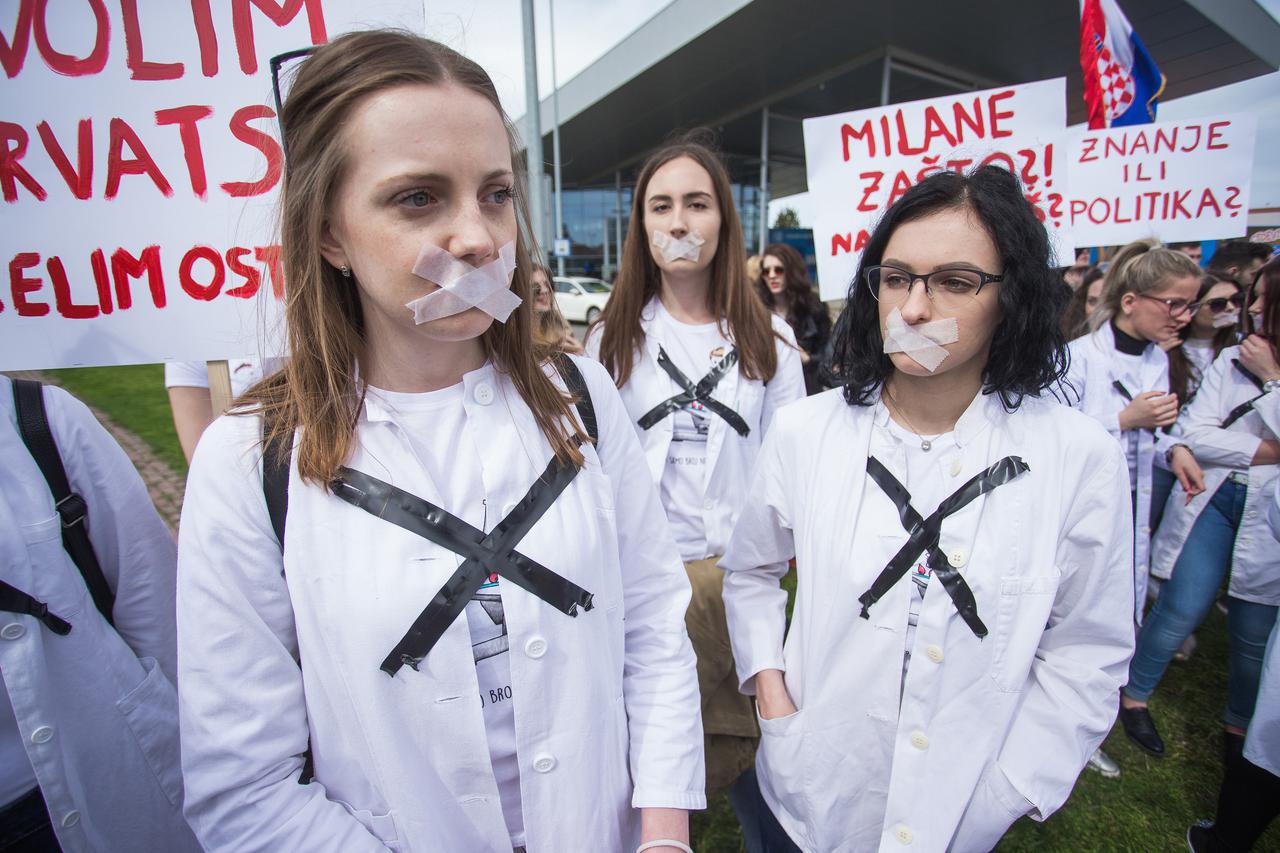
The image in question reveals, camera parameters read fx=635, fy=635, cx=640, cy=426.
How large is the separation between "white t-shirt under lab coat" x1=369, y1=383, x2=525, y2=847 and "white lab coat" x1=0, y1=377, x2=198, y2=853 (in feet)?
2.59

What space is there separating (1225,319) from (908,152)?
2282 mm

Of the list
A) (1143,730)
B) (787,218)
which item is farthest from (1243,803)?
(787,218)

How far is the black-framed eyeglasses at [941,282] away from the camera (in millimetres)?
1432

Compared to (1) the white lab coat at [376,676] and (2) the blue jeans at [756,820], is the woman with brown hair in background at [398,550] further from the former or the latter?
(2) the blue jeans at [756,820]

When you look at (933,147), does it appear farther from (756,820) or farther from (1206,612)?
(756,820)

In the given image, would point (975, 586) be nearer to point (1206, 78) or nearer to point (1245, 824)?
point (1245, 824)

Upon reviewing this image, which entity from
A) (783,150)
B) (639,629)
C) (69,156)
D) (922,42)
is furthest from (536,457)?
(783,150)

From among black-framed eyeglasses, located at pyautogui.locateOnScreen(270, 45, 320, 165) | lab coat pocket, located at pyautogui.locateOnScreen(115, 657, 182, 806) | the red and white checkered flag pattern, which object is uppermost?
the red and white checkered flag pattern

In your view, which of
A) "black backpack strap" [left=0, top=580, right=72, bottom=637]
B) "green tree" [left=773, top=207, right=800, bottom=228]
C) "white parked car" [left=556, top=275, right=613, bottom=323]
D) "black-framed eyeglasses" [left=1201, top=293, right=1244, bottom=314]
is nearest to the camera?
"black backpack strap" [left=0, top=580, right=72, bottom=637]

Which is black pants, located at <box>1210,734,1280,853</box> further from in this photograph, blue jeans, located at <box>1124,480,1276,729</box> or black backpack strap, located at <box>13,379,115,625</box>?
black backpack strap, located at <box>13,379,115,625</box>

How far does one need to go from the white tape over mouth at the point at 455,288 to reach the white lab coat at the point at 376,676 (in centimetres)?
19

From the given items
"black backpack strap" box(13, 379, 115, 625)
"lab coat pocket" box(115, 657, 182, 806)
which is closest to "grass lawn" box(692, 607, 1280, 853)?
"lab coat pocket" box(115, 657, 182, 806)

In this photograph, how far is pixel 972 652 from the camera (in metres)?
1.39

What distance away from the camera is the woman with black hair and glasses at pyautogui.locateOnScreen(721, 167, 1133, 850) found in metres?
1.37
